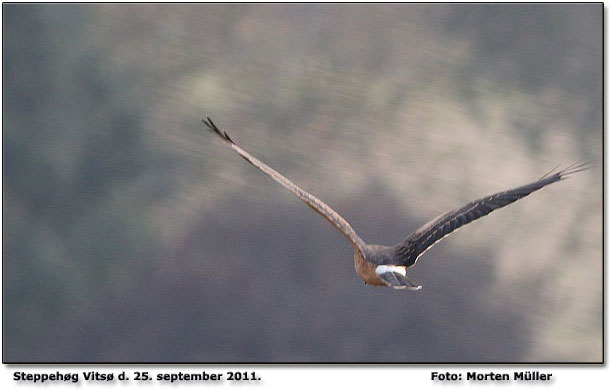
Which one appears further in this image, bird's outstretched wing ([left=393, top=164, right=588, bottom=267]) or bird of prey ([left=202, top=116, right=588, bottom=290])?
bird's outstretched wing ([left=393, top=164, right=588, bottom=267])

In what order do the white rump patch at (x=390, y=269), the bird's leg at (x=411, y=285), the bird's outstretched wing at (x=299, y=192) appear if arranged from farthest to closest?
1. the white rump patch at (x=390, y=269)
2. the bird's outstretched wing at (x=299, y=192)
3. the bird's leg at (x=411, y=285)

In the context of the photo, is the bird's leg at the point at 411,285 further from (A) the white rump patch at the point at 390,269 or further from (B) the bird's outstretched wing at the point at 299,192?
(B) the bird's outstretched wing at the point at 299,192

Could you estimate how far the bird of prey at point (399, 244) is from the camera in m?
5.80

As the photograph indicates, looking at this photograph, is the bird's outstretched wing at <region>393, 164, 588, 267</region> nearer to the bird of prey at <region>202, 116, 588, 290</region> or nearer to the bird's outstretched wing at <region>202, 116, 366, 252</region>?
the bird of prey at <region>202, 116, 588, 290</region>

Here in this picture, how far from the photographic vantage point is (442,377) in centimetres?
709

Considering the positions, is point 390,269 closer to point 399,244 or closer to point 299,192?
point 399,244

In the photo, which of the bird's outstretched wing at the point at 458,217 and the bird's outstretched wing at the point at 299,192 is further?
the bird's outstretched wing at the point at 458,217

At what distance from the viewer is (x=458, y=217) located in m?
6.47

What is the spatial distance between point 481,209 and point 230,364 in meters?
2.39

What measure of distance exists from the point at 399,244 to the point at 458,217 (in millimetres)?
500

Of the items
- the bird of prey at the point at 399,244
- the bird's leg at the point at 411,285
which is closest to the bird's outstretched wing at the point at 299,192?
the bird of prey at the point at 399,244

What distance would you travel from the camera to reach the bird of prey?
5805 millimetres

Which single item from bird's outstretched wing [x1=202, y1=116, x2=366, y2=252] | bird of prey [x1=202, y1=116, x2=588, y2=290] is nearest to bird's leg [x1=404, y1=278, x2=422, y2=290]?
bird of prey [x1=202, y1=116, x2=588, y2=290]

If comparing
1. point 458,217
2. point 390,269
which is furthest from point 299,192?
point 458,217
